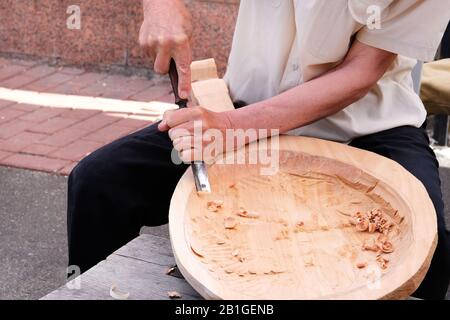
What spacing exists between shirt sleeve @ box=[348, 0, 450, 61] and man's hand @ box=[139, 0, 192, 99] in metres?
0.46

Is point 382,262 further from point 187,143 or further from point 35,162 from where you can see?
point 35,162

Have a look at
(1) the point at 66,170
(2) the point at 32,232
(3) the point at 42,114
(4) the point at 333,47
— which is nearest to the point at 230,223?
(4) the point at 333,47

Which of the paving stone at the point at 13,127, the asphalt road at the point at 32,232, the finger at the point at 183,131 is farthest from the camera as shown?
the paving stone at the point at 13,127

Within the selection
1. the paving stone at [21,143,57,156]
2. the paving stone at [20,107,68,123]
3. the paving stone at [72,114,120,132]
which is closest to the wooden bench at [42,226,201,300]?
the paving stone at [21,143,57,156]

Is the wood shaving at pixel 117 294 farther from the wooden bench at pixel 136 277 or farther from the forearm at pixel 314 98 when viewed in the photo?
the forearm at pixel 314 98

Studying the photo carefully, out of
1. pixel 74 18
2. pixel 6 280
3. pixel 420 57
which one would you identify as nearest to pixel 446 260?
pixel 420 57

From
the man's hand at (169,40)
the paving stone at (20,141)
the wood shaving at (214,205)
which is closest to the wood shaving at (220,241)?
the wood shaving at (214,205)

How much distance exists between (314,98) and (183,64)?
1.20 feet

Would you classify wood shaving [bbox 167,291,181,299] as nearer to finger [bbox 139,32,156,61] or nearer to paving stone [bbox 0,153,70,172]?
finger [bbox 139,32,156,61]

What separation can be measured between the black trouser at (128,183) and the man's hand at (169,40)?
198mm

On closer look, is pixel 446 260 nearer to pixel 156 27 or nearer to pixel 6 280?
pixel 156 27

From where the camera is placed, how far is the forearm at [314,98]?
2047 millimetres

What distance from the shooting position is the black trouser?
2.05 metres

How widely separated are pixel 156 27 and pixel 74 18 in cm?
320
